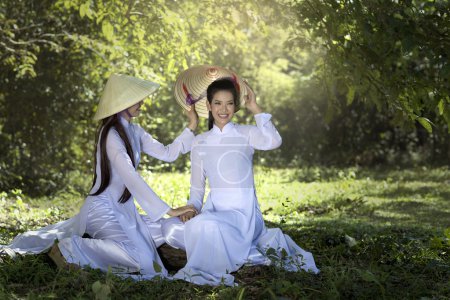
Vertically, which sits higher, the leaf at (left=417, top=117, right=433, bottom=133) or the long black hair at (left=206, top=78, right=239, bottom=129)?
the long black hair at (left=206, top=78, right=239, bottom=129)

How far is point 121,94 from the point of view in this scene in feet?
17.1

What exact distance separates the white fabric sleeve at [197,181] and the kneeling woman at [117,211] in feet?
0.56

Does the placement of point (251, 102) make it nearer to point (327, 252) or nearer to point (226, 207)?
point (226, 207)

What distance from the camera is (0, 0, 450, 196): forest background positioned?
20.7 ft

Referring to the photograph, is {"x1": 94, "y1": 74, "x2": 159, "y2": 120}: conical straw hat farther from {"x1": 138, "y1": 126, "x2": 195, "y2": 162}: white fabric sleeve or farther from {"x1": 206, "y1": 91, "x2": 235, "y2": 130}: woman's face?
{"x1": 206, "y1": 91, "x2": 235, "y2": 130}: woman's face

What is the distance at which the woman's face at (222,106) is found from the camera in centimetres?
507

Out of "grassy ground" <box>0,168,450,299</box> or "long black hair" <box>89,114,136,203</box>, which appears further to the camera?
"long black hair" <box>89,114,136,203</box>

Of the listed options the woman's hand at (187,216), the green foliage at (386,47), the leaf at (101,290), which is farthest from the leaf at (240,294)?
the green foliage at (386,47)

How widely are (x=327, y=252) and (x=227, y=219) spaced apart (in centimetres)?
142

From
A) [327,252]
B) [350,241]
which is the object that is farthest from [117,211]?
[350,241]

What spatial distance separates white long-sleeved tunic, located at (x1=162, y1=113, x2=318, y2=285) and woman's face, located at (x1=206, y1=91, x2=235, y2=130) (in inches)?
3.1

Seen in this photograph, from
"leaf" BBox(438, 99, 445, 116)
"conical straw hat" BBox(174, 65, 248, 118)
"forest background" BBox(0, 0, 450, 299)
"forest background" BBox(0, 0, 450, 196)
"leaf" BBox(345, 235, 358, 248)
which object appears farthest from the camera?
"forest background" BBox(0, 0, 450, 196)

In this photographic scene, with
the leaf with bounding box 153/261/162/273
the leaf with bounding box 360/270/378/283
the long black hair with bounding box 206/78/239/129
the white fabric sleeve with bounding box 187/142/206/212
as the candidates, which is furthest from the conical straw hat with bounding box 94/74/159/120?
the leaf with bounding box 360/270/378/283

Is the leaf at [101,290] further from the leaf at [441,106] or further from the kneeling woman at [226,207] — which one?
the leaf at [441,106]
